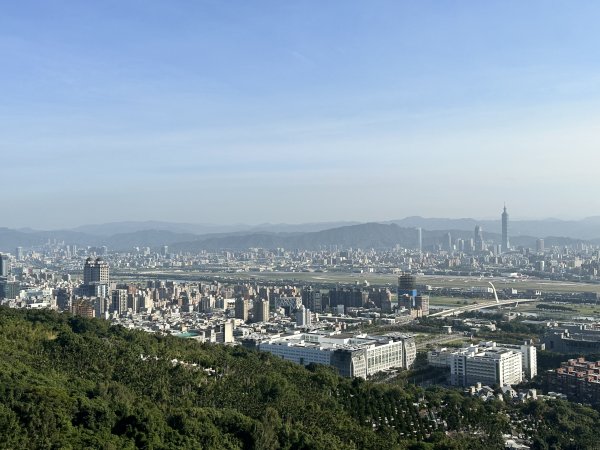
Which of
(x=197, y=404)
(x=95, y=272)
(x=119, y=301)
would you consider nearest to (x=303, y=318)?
(x=119, y=301)

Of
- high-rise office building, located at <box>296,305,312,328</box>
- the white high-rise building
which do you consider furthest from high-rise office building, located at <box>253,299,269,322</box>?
the white high-rise building

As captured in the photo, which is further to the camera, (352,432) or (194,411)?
(352,432)

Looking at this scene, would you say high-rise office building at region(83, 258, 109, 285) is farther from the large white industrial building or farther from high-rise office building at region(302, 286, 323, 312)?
the large white industrial building

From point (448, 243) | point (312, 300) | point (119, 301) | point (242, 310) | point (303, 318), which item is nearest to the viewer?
point (303, 318)

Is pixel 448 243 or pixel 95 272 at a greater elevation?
pixel 448 243

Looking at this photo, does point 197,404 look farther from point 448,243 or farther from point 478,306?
point 448,243

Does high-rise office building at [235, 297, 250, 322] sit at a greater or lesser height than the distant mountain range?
lesser

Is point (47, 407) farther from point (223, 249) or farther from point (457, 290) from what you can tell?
point (223, 249)

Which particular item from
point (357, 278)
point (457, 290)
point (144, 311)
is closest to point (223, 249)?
point (357, 278)
